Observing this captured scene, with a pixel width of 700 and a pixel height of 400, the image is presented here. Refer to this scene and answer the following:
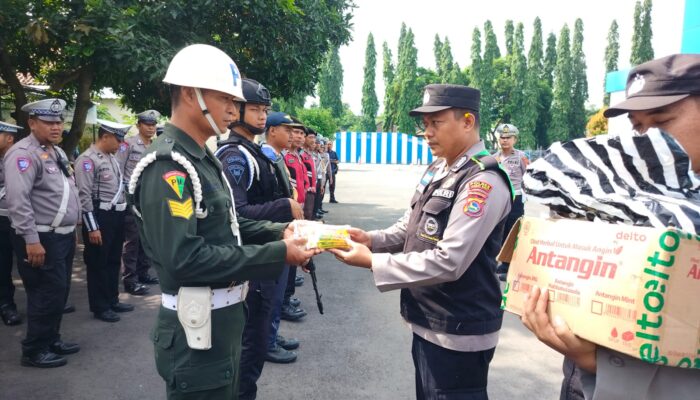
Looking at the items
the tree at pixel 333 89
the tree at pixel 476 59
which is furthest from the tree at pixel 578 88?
the tree at pixel 333 89

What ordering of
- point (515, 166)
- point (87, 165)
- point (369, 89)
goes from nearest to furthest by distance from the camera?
point (87, 165)
point (515, 166)
point (369, 89)

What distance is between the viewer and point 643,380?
115 centimetres

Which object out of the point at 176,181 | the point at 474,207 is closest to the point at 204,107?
the point at 176,181

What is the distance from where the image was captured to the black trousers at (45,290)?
4.06m

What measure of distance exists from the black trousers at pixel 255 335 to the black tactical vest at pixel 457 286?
4.18 ft

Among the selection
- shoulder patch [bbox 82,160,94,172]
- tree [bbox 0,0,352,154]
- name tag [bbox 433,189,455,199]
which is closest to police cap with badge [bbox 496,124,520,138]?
tree [bbox 0,0,352,154]

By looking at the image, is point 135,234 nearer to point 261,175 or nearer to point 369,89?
point 261,175

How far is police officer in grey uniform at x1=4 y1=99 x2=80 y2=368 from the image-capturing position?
407cm

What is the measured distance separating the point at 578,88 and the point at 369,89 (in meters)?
26.6

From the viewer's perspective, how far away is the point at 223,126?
2.26m

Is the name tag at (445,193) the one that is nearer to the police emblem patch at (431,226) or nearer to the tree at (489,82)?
the police emblem patch at (431,226)

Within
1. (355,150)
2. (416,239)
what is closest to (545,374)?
(416,239)

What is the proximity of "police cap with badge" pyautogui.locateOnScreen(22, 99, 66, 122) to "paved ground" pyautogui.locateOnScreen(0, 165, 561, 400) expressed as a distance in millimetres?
2195

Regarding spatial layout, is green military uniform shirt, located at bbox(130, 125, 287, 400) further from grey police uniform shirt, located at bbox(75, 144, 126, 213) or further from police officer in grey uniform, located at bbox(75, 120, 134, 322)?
grey police uniform shirt, located at bbox(75, 144, 126, 213)
